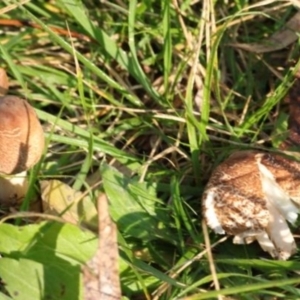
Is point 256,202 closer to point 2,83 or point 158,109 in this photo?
point 158,109

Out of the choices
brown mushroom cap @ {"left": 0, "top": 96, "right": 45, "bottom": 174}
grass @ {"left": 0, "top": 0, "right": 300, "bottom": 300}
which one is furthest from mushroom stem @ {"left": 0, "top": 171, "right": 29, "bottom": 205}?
brown mushroom cap @ {"left": 0, "top": 96, "right": 45, "bottom": 174}

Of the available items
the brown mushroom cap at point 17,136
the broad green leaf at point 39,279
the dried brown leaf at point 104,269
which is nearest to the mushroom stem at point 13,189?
the brown mushroom cap at point 17,136

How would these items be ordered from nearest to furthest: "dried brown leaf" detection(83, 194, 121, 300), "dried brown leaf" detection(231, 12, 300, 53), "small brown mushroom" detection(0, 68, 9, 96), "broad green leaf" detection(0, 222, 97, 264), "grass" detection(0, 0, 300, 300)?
1. "dried brown leaf" detection(83, 194, 121, 300)
2. "broad green leaf" detection(0, 222, 97, 264)
3. "grass" detection(0, 0, 300, 300)
4. "small brown mushroom" detection(0, 68, 9, 96)
5. "dried brown leaf" detection(231, 12, 300, 53)

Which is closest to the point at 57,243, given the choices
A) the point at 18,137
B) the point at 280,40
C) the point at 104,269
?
the point at 104,269

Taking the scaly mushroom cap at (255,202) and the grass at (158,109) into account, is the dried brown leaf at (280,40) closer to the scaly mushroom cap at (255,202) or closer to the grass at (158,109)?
the grass at (158,109)

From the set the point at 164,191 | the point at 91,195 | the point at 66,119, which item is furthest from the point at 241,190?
the point at 66,119

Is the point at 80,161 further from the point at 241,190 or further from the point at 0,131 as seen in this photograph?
the point at 241,190

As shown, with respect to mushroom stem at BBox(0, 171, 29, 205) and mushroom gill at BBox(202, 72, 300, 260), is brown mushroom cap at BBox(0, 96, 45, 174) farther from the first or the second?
mushroom gill at BBox(202, 72, 300, 260)
